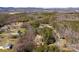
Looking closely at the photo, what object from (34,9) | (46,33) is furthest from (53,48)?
(34,9)

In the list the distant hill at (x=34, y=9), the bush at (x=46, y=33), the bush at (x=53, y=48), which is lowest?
the bush at (x=53, y=48)

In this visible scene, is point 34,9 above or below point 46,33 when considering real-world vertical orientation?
above

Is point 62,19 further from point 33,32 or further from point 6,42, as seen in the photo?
point 6,42

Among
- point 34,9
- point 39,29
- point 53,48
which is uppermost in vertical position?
point 34,9

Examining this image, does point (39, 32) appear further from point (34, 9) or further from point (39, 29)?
point (34, 9)

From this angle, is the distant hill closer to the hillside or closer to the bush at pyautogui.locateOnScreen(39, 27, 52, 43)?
the hillside

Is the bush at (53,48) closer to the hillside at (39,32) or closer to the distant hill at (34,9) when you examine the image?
the hillside at (39,32)

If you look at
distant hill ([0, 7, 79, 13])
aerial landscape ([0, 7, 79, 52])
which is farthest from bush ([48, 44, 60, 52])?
distant hill ([0, 7, 79, 13])

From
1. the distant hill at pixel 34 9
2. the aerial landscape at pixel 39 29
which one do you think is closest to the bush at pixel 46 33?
the aerial landscape at pixel 39 29
